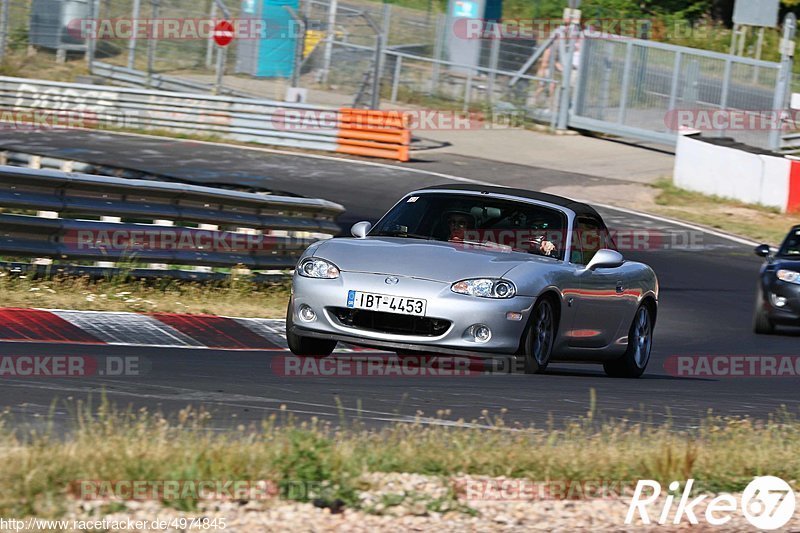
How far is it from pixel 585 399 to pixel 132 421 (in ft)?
11.2

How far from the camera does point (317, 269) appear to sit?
9180mm

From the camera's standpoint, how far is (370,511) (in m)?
5.41

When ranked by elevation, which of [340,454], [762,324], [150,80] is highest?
[150,80]

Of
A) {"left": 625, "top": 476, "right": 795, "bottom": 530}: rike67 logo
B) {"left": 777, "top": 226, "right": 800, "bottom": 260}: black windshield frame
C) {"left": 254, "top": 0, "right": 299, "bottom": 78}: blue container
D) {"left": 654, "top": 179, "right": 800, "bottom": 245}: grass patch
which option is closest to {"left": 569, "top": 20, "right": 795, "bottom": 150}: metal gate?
{"left": 654, "top": 179, "right": 800, "bottom": 245}: grass patch

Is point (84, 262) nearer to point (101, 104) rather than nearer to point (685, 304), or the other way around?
point (685, 304)

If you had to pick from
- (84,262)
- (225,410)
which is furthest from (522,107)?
(225,410)

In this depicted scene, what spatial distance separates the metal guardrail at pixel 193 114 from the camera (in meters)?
30.1

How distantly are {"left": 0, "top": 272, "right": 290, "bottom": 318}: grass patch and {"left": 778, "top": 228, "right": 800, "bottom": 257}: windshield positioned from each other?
5.82m

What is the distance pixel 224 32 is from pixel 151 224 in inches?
852

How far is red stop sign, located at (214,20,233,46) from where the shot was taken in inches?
1313

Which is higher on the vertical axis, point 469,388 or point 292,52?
point 292,52

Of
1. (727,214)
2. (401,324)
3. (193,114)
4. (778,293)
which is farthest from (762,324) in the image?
(193,114)

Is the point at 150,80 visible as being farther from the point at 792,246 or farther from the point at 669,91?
the point at 792,246

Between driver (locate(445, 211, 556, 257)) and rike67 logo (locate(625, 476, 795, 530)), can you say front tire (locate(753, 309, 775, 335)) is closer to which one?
driver (locate(445, 211, 556, 257))
